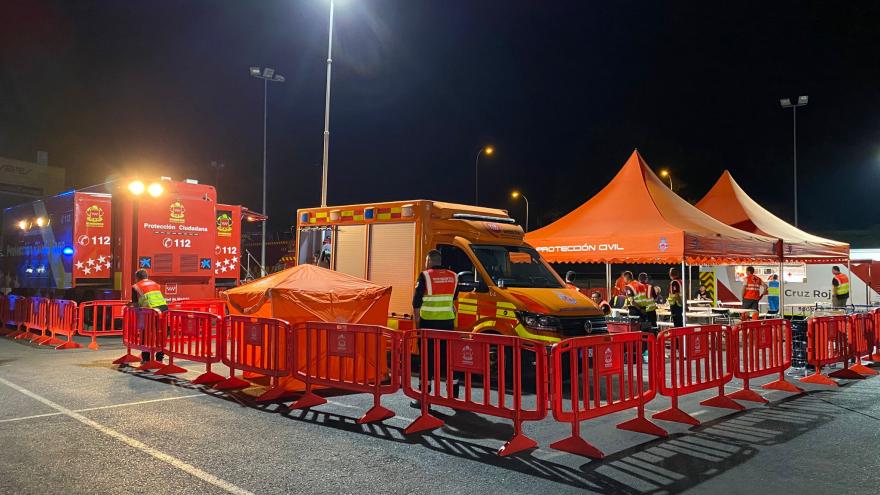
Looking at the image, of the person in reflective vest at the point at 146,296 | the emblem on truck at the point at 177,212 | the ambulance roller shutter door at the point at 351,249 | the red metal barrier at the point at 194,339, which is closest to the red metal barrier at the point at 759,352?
the ambulance roller shutter door at the point at 351,249

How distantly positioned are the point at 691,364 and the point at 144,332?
8603 millimetres

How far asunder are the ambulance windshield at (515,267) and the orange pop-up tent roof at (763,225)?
823 cm

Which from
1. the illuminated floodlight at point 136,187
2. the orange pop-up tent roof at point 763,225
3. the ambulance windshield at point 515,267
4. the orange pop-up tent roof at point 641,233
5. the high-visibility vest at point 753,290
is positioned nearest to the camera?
the ambulance windshield at point 515,267

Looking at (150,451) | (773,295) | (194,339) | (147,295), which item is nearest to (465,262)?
(194,339)

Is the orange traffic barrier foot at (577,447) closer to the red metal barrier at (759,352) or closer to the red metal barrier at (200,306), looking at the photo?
the red metal barrier at (759,352)

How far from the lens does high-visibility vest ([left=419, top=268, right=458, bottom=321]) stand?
26.0ft

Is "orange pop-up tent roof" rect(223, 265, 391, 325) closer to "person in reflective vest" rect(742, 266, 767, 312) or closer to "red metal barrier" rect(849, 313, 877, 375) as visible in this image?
"red metal barrier" rect(849, 313, 877, 375)

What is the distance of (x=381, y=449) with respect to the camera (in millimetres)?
5863

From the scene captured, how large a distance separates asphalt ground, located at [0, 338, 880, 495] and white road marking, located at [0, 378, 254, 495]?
0.02m

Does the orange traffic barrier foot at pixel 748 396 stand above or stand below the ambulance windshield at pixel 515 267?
below

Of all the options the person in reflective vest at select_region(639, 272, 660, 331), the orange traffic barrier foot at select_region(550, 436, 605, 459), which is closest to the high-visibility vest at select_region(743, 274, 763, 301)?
the person in reflective vest at select_region(639, 272, 660, 331)

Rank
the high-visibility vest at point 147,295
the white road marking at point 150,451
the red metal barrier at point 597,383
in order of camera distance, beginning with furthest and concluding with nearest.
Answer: the high-visibility vest at point 147,295 → the red metal barrier at point 597,383 → the white road marking at point 150,451

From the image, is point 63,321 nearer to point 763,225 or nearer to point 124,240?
point 124,240

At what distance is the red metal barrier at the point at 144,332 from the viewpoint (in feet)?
33.1
